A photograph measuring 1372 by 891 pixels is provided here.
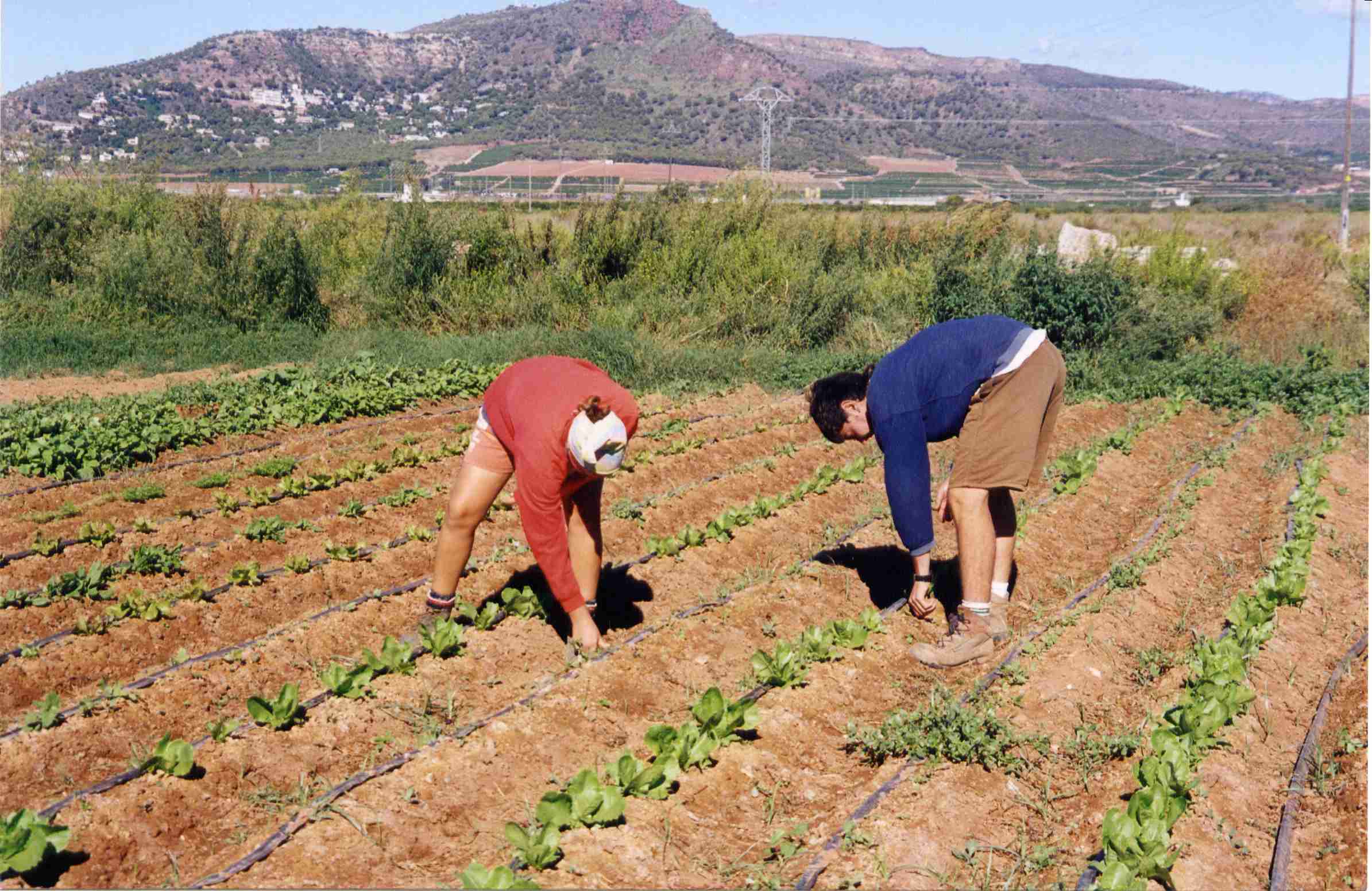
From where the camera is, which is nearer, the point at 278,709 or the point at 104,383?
the point at 278,709

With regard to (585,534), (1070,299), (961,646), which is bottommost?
(961,646)

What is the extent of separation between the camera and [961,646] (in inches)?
208

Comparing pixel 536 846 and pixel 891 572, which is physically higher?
pixel 536 846

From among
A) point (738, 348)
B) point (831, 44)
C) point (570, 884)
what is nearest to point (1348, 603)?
point (570, 884)

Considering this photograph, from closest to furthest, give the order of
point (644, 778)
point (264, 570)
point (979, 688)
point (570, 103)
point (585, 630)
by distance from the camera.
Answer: point (644, 778) < point (585, 630) < point (979, 688) < point (264, 570) < point (570, 103)

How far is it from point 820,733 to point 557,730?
1.07 m

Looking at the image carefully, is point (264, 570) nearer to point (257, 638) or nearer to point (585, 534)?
point (257, 638)

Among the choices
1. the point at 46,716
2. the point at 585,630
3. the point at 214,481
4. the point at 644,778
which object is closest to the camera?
the point at 644,778

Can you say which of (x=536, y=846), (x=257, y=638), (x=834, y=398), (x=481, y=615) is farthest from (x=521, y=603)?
(x=536, y=846)

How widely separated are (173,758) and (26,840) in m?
0.67

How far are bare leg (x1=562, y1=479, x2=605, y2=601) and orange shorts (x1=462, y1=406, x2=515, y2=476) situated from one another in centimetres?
33

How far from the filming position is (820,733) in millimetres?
4629

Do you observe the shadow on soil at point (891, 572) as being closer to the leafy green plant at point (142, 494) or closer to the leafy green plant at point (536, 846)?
the leafy green plant at point (536, 846)

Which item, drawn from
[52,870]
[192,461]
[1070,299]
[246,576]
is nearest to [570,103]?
[1070,299]
